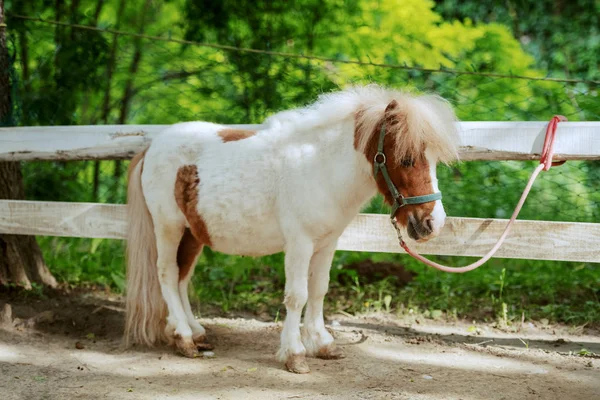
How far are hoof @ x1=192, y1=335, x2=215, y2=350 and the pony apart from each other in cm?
1

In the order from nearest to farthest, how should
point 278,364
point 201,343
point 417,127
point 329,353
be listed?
point 417,127 < point 278,364 < point 329,353 < point 201,343

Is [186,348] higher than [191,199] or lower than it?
lower

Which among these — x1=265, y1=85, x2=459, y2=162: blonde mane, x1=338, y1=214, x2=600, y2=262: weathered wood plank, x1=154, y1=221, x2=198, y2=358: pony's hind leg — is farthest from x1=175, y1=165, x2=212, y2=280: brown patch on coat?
x1=338, y1=214, x2=600, y2=262: weathered wood plank

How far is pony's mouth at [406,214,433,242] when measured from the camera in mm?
3074

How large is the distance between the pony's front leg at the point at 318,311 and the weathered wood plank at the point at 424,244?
468mm

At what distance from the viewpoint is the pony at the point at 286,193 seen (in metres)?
3.15

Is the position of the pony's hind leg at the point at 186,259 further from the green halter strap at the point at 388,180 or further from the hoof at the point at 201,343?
the green halter strap at the point at 388,180

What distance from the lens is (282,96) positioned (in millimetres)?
5359

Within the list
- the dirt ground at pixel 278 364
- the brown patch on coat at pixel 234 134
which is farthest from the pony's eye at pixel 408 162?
the dirt ground at pixel 278 364

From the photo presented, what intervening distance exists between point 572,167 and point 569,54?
193 inches

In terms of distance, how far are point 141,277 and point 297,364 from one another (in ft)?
4.06

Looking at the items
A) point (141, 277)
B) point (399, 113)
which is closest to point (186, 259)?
point (141, 277)

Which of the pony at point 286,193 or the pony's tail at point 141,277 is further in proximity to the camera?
the pony's tail at point 141,277

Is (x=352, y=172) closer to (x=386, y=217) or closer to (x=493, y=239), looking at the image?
(x=386, y=217)
